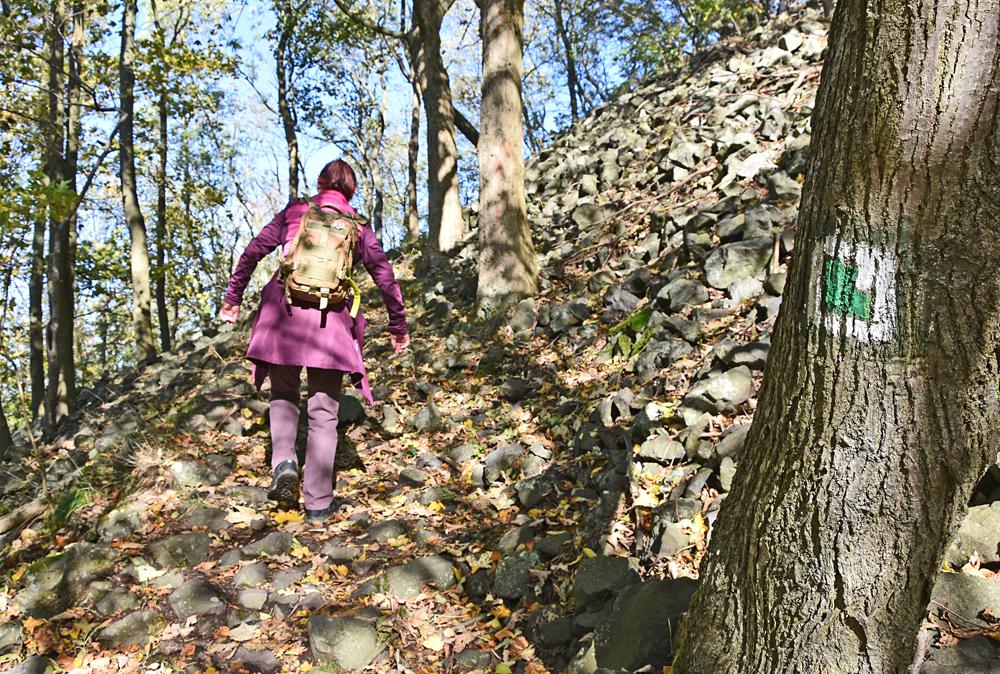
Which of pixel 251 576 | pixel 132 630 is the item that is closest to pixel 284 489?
pixel 251 576

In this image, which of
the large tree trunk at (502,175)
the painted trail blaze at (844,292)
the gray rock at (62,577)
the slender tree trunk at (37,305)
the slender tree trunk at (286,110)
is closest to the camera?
the painted trail blaze at (844,292)

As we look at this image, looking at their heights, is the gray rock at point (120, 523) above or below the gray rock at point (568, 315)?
below

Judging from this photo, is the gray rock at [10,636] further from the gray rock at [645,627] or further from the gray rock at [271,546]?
the gray rock at [645,627]

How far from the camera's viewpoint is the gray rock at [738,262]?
17.6 ft

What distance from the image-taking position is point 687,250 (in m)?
6.08

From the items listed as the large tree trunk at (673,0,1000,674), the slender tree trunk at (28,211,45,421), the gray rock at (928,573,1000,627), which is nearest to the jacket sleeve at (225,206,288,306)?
the large tree trunk at (673,0,1000,674)

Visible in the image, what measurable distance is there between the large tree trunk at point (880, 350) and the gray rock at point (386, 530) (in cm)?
254

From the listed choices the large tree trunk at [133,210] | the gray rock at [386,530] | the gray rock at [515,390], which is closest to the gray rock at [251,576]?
the gray rock at [386,530]

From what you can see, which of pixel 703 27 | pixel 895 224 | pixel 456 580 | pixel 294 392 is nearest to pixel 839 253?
pixel 895 224

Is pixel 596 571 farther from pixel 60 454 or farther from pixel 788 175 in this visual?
pixel 60 454

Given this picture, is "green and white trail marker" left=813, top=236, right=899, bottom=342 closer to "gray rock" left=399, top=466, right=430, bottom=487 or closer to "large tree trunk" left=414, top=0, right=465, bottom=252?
"gray rock" left=399, top=466, right=430, bottom=487

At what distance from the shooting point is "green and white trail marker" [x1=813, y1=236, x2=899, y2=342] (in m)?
1.77

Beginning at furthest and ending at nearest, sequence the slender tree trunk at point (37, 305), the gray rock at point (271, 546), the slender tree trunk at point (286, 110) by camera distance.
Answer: the slender tree trunk at point (286, 110) < the slender tree trunk at point (37, 305) < the gray rock at point (271, 546)

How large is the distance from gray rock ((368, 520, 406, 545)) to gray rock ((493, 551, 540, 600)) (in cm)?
80
